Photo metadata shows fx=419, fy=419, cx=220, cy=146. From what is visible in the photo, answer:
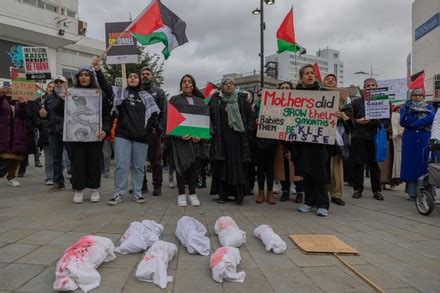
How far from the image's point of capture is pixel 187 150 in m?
6.73

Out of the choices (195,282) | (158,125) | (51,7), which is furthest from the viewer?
(51,7)

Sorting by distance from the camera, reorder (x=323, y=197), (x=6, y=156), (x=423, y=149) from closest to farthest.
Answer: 1. (x=323, y=197)
2. (x=423, y=149)
3. (x=6, y=156)

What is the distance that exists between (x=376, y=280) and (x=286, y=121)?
3554 mm

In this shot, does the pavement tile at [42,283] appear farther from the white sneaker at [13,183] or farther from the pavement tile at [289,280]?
the white sneaker at [13,183]

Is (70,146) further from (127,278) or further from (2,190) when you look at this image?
(127,278)

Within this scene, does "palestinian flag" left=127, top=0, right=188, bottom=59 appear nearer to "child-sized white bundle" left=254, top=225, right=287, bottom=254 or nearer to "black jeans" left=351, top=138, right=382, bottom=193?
"black jeans" left=351, top=138, right=382, bottom=193

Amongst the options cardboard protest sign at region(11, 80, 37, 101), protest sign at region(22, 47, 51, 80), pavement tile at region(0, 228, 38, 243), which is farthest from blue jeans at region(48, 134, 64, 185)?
pavement tile at region(0, 228, 38, 243)

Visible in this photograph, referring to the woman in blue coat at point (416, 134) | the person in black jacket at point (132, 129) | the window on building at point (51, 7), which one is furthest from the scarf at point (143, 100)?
the window on building at point (51, 7)

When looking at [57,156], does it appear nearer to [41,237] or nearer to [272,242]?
[41,237]

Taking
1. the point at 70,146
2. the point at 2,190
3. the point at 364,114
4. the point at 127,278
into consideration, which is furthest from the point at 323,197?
the point at 2,190

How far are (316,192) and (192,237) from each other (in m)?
2.77

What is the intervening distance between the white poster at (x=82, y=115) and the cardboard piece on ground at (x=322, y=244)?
3721 mm

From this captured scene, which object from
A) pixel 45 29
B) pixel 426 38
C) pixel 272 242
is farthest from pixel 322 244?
pixel 45 29

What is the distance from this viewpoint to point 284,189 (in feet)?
25.8
